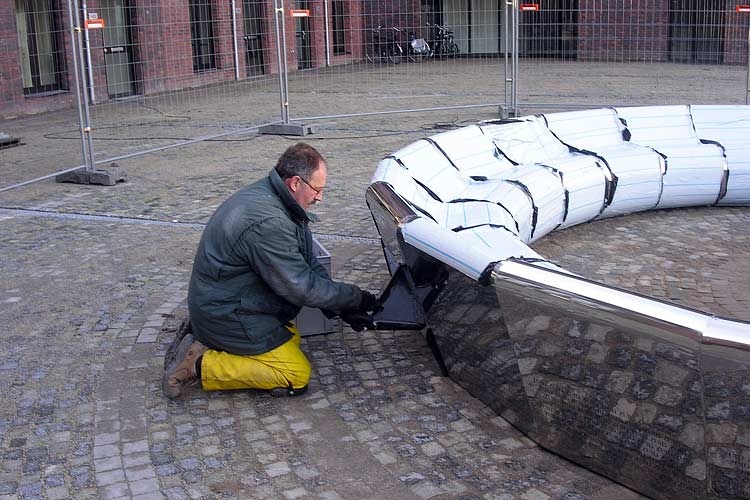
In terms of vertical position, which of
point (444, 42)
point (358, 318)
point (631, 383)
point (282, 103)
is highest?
point (444, 42)

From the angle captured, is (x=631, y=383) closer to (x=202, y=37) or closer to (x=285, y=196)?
(x=285, y=196)

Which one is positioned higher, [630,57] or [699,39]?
[699,39]

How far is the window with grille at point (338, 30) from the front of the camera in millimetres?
20844

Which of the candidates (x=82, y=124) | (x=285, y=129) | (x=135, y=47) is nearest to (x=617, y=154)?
(x=82, y=124)

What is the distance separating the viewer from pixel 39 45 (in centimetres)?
1772

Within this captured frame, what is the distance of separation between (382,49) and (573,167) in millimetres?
14378

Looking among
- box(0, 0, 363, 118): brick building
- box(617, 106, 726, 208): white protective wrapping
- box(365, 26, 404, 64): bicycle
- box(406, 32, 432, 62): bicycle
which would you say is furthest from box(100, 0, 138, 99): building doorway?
box(617, 106, 726, 208): white protective wrapping

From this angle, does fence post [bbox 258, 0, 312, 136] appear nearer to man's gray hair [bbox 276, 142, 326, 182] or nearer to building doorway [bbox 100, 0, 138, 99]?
building doorway [bbox 100, 0, 138, 99]

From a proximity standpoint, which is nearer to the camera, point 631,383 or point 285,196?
point 631,383

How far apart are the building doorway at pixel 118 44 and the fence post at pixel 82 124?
22.5 ft

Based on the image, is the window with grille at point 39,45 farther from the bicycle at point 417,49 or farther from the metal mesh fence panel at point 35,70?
the bicycle at point 417,49

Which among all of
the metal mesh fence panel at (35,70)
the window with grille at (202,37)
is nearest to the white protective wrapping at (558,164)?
the metal mesh fence panel at (35,70)

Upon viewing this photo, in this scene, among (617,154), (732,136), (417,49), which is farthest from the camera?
(417,49)

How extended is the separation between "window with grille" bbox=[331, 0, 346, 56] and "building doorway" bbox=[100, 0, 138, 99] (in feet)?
14.1
